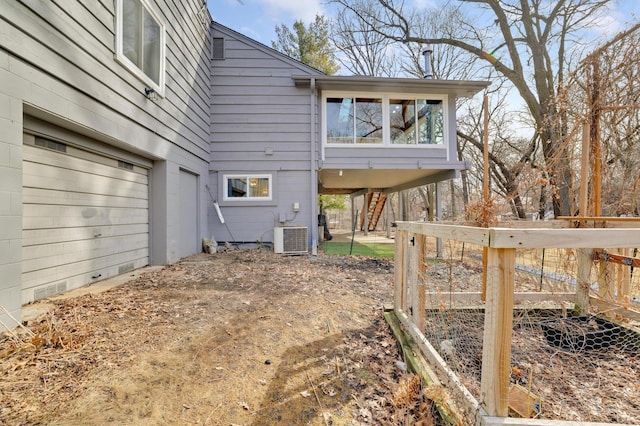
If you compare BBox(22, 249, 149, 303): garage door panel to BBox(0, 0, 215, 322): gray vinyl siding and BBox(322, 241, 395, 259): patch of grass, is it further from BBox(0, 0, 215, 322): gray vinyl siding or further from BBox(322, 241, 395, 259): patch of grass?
BBox(322, 241, 395, 259): patch of grass

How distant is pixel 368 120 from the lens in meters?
7.17

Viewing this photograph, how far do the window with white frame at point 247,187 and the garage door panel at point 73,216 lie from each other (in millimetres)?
2677

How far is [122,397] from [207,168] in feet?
20.2

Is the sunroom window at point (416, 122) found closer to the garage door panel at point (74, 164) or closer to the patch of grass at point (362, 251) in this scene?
the patch of grass at point (362, 251)

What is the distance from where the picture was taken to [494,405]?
4.35ft

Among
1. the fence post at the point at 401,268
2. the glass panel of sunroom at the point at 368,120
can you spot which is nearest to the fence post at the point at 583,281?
the fence post at the point at 401,268

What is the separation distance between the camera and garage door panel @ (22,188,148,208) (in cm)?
300

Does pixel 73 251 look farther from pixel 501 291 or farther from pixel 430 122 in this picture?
pixel 430 122

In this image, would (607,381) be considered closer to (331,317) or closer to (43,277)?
(331,317)

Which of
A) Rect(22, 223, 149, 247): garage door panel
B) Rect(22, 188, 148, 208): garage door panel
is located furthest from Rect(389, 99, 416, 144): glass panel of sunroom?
Rect(22, 223, 149, 247): garage door panel

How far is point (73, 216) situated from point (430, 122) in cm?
719

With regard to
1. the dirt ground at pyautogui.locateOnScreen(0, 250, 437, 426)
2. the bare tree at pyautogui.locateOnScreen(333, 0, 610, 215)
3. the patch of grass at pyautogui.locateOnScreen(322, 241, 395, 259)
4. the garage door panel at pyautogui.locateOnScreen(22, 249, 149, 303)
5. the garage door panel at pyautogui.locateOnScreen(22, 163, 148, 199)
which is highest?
the bare tree at pyautogui.locateOnScreen(333, 0, 610, 215)

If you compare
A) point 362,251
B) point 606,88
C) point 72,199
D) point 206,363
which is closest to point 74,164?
point 72,199

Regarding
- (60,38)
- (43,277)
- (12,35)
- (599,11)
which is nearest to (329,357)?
(43,277)
